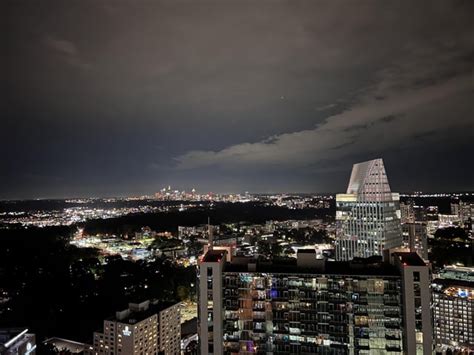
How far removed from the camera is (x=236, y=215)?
149 feet

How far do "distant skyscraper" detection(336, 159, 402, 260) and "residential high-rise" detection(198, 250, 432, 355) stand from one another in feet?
28.4

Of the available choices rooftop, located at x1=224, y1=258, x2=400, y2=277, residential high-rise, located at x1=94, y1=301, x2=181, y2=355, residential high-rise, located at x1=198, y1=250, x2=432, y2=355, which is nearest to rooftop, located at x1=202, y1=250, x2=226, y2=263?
residential high-rise, located at x1=198, y1=250, x2=432, y2=355

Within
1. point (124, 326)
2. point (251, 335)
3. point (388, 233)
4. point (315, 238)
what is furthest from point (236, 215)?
point (251, 335)

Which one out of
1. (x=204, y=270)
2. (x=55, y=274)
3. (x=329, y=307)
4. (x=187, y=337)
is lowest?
(x=187, y=337)

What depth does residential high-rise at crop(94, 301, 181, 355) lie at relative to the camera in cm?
935

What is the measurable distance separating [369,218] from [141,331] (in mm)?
9643

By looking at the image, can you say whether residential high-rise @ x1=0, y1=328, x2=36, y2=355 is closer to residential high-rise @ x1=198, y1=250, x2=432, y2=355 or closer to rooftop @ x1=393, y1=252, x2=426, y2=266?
residential high-rise @ x1=198, y1=250, x2=432, y2=355

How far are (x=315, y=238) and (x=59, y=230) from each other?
19663mm

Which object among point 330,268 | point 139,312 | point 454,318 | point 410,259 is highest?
point 410,259

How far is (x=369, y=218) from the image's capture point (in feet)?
49.0

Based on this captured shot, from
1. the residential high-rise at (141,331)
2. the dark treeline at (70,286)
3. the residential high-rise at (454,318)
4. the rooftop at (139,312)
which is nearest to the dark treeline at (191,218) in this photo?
the dark treeline at (70,286)

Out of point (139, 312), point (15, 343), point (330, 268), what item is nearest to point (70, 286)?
point (139, 312)

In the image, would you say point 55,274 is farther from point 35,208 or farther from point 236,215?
point 35,208

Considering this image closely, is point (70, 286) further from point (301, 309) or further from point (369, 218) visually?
point (369, 218)
